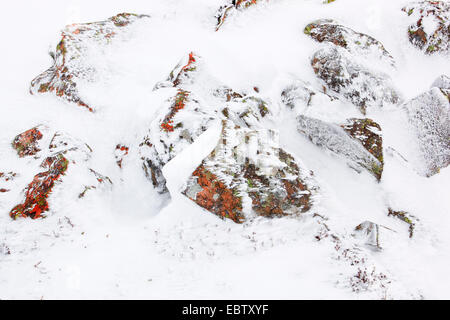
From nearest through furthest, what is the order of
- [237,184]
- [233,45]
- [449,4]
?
[237,184]
[449,4]
[233,45]

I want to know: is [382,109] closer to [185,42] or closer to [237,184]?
[237,184]

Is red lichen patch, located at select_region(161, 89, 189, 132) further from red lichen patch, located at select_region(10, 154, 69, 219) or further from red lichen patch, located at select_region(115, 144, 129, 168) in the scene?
red lichen patch, located at select_region(10, 154, 69, 219)

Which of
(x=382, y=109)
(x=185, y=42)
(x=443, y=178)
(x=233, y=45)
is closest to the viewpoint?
(x=443, y=178)

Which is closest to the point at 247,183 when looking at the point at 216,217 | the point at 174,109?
the point at 216,217

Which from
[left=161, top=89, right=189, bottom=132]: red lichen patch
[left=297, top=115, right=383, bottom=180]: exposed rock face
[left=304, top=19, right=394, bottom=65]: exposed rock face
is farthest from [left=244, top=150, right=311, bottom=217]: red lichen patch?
[left=304, top=19, right=394, bottom=65]: exposed rock face
